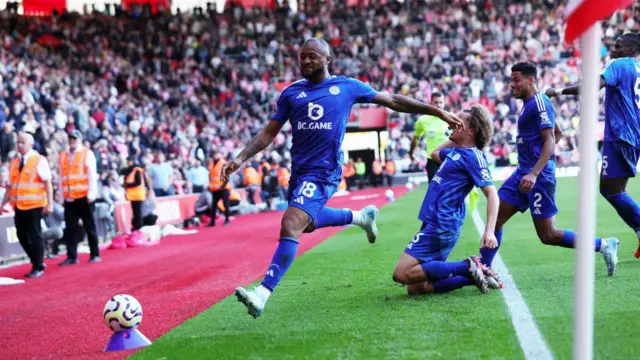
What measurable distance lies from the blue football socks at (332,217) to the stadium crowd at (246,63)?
53.9 feet

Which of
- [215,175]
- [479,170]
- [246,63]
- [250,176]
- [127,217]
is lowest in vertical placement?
[127,217]

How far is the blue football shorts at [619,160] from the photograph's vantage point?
25.4 ft

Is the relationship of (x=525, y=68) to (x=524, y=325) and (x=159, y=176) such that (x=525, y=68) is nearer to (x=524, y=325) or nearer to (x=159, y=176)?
(x=524, y=325)

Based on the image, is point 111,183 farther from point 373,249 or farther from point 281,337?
point 281,337

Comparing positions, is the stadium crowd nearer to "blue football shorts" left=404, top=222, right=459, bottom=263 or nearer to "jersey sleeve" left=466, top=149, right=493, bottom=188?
"blue football shorts" left=404, top=222, right=459, bottom=263

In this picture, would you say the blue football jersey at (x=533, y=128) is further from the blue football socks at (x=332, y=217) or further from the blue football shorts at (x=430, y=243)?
the blue football socks at (x=332, y=217)

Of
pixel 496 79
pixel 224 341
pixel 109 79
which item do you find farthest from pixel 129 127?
Answer: pixel 224 341

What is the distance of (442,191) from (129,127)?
2209cm

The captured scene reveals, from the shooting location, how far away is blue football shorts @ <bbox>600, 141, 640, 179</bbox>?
7.74 metres

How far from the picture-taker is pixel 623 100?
779 cm

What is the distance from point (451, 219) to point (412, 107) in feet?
3.25

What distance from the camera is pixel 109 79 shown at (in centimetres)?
3391

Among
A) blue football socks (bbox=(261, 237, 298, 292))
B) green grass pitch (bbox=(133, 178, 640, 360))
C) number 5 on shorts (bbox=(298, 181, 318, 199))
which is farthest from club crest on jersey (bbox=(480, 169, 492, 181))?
blue football socks (bbox=(261, 237, 298, 292))

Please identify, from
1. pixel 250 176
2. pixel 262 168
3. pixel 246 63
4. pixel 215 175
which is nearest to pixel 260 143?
pixel 215 175
